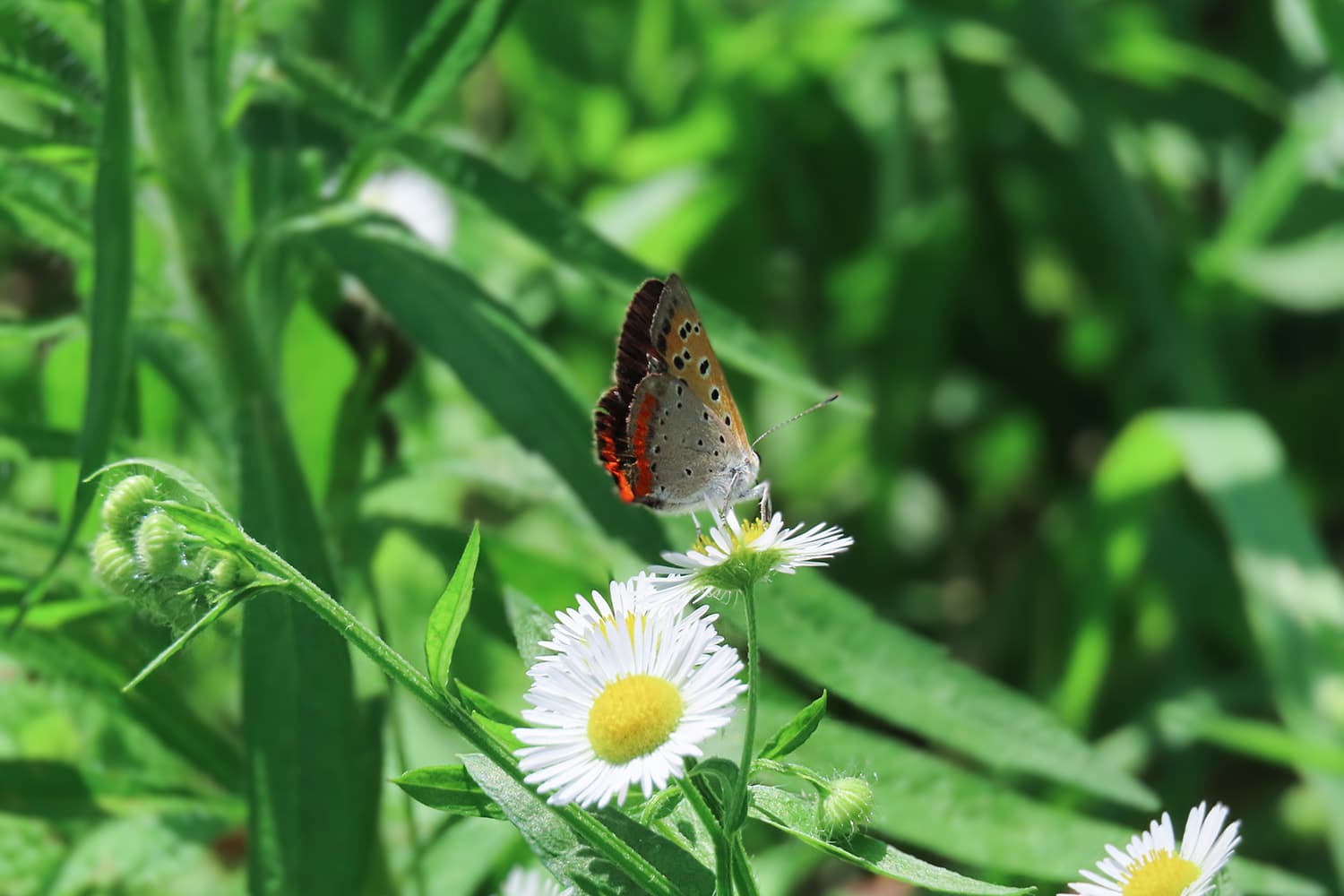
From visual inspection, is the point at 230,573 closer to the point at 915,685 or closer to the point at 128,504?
the point at 128,504

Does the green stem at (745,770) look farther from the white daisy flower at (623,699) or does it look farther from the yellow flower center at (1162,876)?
the yellow flower center at (1162,876)

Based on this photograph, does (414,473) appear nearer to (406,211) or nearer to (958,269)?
(406,211)

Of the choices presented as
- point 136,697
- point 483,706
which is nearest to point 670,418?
point 483,706

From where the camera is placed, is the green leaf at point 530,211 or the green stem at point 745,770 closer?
the green stem at point 745,770

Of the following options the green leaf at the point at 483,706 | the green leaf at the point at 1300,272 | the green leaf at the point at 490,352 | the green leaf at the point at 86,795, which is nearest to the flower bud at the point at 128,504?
the green leaf at the point at 483,706

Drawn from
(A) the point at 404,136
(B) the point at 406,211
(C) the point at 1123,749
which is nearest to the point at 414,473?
(A) the point at 404,136
